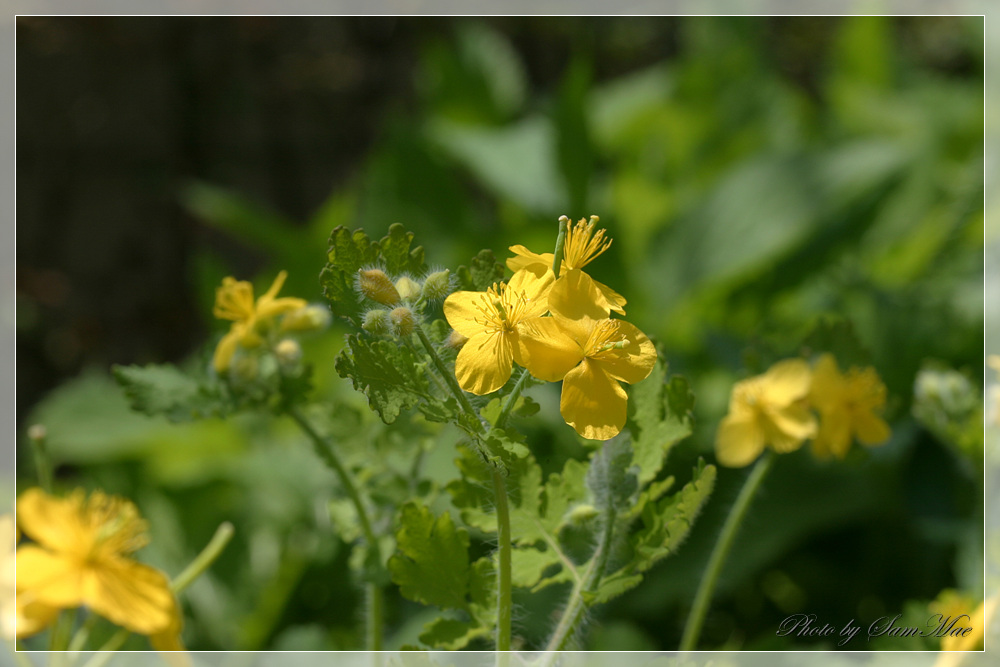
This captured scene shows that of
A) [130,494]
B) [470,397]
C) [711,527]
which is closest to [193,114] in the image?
[130,494]

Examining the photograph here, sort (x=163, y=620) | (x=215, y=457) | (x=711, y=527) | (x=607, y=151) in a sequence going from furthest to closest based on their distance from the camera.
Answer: (x=607, y=151)
(x=215, y=457)
(x=711, y=527)
(x=163, y=620)

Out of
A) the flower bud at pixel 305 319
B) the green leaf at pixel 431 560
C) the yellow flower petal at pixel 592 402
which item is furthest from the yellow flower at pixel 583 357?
the flower bud at pixel 305 319

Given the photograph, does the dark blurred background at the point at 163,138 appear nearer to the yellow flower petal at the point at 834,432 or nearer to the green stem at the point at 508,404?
the yellow flower petal at the point at 834,432

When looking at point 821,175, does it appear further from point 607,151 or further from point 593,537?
point 593,537

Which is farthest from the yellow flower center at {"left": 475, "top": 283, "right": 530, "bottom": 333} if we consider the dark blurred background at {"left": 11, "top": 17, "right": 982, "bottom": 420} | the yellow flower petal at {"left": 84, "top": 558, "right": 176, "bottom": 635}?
the dark blurred background at {"left": 11, "top": 17, "right": 982, "bottom": 420}

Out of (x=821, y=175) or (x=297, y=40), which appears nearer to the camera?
(x=821, y=175)

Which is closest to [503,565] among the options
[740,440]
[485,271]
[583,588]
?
[583,588]

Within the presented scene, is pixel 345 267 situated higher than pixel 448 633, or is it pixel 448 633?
pixel 345 267

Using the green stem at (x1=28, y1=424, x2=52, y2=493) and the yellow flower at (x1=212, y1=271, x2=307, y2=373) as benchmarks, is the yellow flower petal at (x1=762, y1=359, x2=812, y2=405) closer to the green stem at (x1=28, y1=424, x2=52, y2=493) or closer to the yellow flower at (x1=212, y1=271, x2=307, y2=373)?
the yellow flower at (x1=212, y1=271, x2=307, y2=373)

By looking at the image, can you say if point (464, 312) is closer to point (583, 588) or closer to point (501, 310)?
point (501, 310)
